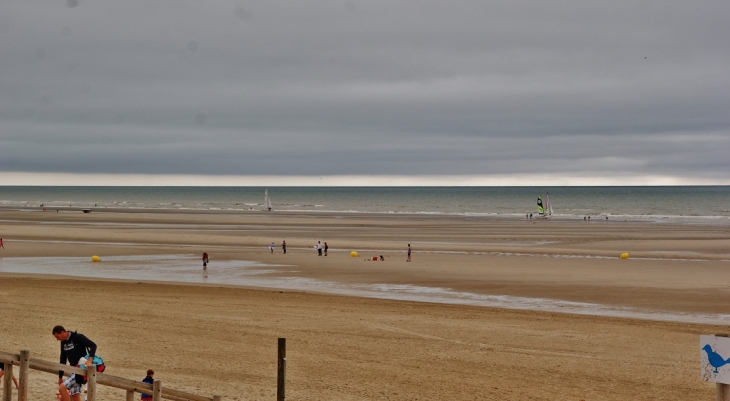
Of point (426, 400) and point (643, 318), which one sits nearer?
point (426, 400)

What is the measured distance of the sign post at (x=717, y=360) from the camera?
8961 millimetres

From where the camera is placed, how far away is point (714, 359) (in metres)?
9.12

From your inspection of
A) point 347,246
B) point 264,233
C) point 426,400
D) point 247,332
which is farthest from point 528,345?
point 264,233

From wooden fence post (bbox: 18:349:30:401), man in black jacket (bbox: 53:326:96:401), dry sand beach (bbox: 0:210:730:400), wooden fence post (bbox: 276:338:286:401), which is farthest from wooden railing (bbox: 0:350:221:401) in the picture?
dry sand beach (bbox: 0:210:730:400)

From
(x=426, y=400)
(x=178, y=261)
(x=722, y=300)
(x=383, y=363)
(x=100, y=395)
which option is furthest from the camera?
(x=178, y=261)

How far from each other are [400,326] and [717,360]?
15.7 metres

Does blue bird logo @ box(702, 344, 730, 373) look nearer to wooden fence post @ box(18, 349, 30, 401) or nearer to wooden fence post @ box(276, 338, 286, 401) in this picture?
wooden fence post @ box(276, 338, 286, 401)

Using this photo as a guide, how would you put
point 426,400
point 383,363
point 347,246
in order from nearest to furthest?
point 426,400 → point 383,363 → point 347,246

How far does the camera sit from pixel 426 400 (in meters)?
16.3

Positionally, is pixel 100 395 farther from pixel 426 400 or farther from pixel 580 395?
pixel 580 395

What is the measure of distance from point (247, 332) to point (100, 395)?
25.5ft

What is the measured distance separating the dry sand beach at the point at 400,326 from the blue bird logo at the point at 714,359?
781 cm

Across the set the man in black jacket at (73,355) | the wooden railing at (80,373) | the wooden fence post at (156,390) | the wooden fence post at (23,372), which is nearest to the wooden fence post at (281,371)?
the wooden railing at (80,373)

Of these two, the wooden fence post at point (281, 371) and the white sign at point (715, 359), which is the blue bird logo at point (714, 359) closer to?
the white sign at point (715, 359)
